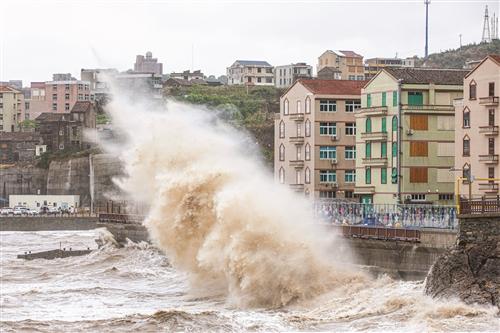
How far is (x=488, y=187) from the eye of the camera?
175ft

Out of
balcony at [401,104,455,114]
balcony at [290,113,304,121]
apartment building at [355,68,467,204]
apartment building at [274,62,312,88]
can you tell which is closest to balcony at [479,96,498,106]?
balcony at [401,104,455,114]

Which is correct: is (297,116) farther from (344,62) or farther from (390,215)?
(344,62)

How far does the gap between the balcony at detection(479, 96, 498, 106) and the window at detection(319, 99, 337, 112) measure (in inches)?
717

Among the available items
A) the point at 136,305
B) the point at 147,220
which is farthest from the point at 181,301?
the point at 147,220

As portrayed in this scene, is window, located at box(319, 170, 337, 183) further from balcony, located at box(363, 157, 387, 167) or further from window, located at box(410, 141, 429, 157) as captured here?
window, located at box(410, 141, 429, 157)

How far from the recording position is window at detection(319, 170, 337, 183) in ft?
236

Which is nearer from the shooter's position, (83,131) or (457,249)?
(457,249)

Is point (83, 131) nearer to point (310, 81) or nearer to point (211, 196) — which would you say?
point (310, 81)

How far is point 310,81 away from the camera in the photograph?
238 ft

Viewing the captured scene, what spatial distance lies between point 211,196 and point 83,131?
97.7 m

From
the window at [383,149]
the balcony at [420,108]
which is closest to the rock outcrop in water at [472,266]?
the balcony at [420,108]

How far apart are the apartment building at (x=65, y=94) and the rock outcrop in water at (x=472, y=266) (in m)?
138

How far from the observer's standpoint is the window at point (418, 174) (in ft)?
200

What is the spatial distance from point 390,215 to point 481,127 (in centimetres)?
646
